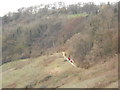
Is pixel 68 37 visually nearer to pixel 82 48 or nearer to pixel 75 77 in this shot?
pixel 82 48

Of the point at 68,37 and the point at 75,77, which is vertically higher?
the point at 75,77

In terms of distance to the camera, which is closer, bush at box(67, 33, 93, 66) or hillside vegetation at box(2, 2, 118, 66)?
hillside vegetation at box(2, 2, 118, 66)

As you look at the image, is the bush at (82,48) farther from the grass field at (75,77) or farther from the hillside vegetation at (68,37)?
the grass field at (75,77)

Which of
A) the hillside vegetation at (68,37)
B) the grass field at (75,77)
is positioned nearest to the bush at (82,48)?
the hillside vegetation at (68,37)

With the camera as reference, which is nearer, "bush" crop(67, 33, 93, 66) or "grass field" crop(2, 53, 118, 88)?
"grass field" crop(2, 53, 118, 88)

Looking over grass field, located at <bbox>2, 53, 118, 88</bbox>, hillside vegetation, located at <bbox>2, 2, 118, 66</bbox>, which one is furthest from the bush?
grass field, located at <bbox>2, 53, 118, 88</bbox>

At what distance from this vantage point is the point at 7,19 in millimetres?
125875

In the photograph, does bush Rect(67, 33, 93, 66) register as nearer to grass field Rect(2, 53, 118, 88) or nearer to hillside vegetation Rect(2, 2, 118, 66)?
hillside vegetation Rect(2, 2, 118, 66)

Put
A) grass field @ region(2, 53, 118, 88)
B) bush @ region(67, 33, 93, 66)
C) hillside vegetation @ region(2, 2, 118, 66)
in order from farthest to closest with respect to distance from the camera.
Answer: bush @ region(67, 33, 93, 66), hillside vegetation @ region(2, 2, 118, 66), grass field @ region(2, 53, 118, 88)

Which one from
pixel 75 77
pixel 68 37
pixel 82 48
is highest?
pixel 82 48

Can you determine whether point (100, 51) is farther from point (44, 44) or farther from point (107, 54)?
point (44, 44)

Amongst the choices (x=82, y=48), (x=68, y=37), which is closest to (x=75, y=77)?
(x=82, y=48)

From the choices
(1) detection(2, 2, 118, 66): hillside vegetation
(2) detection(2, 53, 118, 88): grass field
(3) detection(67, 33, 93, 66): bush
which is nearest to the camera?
(2) detection(2, 53, 118, 88): grass field

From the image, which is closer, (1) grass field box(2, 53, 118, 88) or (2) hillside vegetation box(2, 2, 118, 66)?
(1) grass field box(2, 53, 118, 88)
